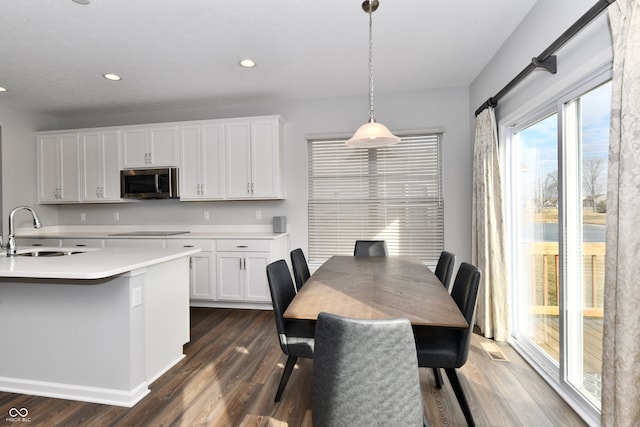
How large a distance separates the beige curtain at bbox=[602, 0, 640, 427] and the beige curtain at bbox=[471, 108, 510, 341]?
1466 mm

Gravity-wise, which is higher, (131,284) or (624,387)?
(131,284)

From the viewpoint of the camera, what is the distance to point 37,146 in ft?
14.5

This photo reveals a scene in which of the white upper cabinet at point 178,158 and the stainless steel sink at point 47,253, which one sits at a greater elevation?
the white upper cabinet at point 178,158

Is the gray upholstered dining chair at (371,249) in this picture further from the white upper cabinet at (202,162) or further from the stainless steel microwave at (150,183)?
the stainless steel microwave at (150,183)

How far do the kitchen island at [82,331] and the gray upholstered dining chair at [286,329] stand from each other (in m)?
0.85

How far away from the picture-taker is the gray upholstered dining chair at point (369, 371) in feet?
3.61

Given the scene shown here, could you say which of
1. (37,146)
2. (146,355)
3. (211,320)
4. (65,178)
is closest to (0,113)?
(37,146)

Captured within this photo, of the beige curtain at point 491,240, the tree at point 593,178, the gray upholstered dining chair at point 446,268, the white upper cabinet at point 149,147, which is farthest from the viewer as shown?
the white upper cabinet at point 149,147

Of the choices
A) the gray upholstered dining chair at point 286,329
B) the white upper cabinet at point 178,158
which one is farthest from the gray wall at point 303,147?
the gray upholstered dining chair at point 286,329

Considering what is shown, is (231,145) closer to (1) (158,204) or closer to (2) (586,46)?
(1) (158,204)

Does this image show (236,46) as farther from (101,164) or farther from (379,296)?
(101,164)

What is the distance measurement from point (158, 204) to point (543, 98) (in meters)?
4.58

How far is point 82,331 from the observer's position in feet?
6.70

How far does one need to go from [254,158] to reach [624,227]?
346cm
